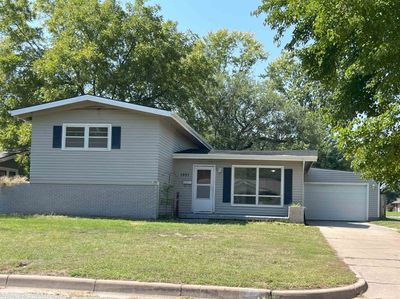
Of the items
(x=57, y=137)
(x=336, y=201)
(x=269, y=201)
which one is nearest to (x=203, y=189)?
(x=269, y=201)

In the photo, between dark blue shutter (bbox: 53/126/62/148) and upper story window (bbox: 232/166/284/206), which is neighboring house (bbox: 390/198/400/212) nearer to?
upper story window (bbox: 232/166/284/206)

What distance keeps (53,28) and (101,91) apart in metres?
5.92

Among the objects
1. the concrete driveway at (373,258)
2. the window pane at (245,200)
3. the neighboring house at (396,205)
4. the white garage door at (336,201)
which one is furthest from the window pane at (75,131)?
the neighboring house at (396,205)

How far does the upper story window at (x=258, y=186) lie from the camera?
2255 centimetres

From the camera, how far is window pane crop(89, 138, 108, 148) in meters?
20.8

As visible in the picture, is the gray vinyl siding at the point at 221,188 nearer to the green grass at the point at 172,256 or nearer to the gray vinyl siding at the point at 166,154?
the gray vinyl siding at the point at 166,154

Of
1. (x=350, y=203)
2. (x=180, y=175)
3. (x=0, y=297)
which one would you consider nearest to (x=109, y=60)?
(x=180, y=175)

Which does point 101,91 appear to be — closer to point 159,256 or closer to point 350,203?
point 350,203

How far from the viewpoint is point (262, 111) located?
40.7m

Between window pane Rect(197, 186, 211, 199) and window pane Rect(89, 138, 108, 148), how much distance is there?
4.91 meters

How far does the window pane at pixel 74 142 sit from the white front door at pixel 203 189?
17.4ft

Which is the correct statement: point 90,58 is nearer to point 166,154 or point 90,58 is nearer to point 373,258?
point 166,154

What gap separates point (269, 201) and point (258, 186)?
83 cm

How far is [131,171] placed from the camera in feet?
67.5
